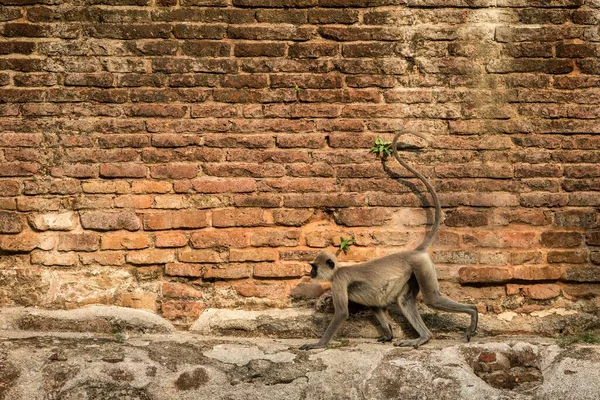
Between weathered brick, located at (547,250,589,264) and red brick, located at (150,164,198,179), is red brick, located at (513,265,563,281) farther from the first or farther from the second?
red brick, located at (150,164,198,179)

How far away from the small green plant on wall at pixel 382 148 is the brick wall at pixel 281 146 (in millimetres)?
59

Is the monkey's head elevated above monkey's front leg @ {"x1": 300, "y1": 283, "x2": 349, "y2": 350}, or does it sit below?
above

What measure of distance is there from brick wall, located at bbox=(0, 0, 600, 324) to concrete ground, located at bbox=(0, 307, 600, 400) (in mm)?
388

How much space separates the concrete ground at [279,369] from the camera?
4238 millimetres

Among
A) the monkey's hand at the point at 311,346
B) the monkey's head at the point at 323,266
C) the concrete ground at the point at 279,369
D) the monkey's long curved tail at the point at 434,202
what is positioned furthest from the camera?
the monkey's long curved tail at the point at 434,202

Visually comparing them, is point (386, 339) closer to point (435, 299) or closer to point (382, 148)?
point (435, 299)

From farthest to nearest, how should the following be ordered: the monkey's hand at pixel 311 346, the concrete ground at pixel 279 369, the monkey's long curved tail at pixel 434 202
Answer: the monkey's long curved tail at pixel 434 202 < the monkey's hand at pixel 311 346 < the concrete ground at pixel 279 369

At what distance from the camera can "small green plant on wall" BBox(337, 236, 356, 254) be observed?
4859mm

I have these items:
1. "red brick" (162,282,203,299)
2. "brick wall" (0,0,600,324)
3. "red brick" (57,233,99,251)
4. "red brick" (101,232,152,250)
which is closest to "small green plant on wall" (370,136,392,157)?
"brick wall" (0,0,600,324)

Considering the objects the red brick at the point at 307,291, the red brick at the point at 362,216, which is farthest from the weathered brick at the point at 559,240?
the red brick at the point at 307,291

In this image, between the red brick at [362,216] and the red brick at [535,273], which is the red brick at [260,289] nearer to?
the red brick at [362,216]

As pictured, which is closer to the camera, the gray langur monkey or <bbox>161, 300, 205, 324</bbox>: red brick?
the gray langur monkey

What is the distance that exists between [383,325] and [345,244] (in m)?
0.57

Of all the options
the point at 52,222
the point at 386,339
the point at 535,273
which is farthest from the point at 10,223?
the point at 535,273
